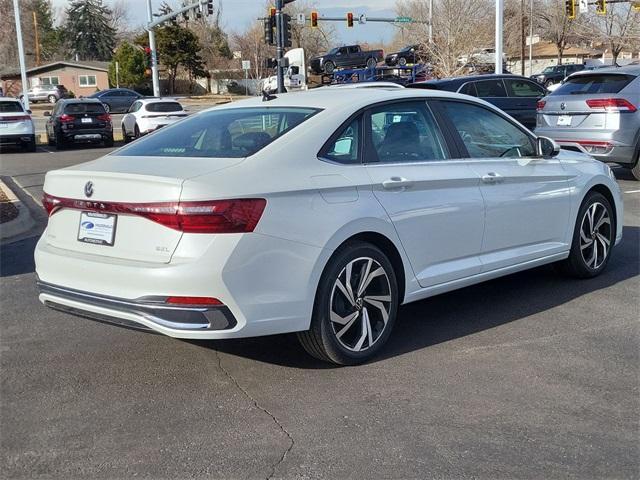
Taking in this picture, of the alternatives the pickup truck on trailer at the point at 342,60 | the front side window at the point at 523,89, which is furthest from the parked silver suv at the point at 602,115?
the pickup truck on trailer at the point at 342,60

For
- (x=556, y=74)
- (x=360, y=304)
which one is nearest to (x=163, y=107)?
(x=360, y=304)

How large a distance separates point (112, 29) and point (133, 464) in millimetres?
101557

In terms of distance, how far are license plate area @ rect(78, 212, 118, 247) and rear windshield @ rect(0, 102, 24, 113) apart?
2015 centimetres

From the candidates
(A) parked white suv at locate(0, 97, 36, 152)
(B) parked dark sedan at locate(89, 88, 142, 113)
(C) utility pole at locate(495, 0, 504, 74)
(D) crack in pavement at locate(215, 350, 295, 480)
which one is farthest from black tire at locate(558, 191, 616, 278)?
(B) parked dark sedan at locate(89, 88, 142, 113)

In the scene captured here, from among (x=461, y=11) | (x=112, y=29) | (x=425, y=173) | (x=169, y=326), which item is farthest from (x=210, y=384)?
(x=112, y=29)

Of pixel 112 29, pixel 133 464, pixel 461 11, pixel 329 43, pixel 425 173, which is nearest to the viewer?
pixel 133 464

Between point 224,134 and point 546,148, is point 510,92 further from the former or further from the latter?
point 224,134

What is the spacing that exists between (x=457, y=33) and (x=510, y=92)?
66.1ft

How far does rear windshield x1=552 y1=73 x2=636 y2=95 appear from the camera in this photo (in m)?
12.0

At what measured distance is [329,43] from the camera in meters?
81.5

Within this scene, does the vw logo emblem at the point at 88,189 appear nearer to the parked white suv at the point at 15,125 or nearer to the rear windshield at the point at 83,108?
the parked white suv at the point at 15,125

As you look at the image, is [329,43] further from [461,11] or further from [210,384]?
[210,384]

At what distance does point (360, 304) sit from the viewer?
462 centimetres

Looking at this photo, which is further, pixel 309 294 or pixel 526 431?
pixel 309 294
